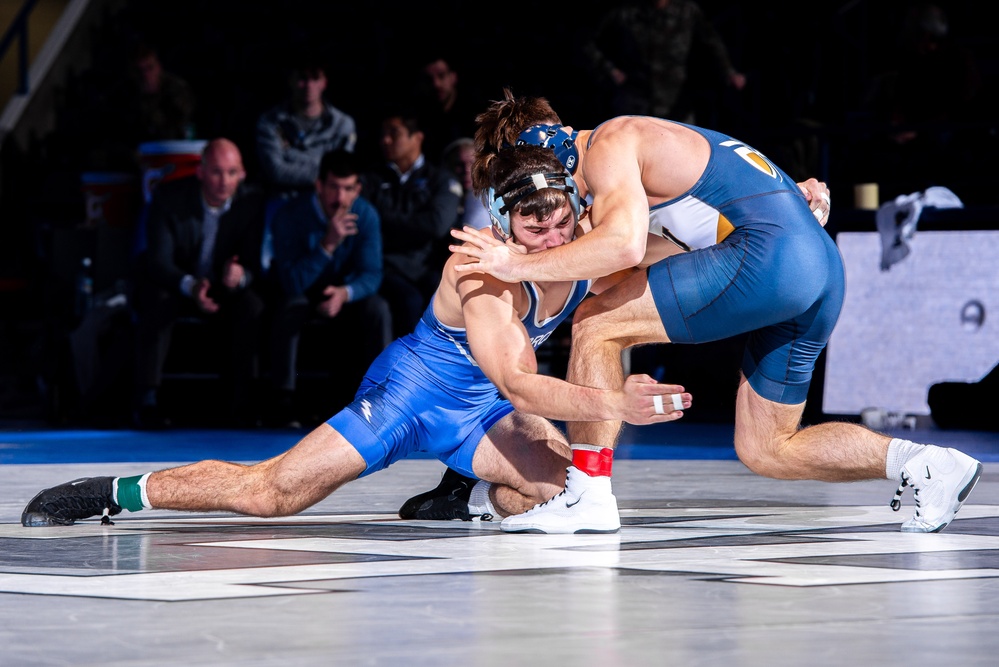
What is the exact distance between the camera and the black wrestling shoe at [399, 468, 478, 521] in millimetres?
4523

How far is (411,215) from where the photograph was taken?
907 centimetres

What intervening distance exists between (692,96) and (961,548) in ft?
26.2

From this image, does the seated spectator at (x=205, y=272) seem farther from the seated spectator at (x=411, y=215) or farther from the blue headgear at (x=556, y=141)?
the blue headgear at (x=556, y=141)

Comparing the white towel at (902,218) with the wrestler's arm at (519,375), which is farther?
the white towel at (902,218)

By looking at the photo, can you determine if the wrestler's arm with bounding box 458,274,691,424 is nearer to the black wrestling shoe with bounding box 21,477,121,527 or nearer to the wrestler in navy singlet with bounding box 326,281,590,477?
the wrestler in navy singlet with bounding box 326,281,590,477

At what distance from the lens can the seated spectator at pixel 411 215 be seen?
9.02m

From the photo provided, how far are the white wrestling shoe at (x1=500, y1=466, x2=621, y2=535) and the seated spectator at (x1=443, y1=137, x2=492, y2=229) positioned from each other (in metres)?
5.33

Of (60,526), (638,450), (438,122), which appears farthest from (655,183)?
(438,122)

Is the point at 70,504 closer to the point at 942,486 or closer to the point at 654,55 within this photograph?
the point at 942,486

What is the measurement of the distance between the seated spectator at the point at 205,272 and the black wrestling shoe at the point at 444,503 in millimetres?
4400

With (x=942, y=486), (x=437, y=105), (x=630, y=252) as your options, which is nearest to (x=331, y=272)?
(x=437, y=105)

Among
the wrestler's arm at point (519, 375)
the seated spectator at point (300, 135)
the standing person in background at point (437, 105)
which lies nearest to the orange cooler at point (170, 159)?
the seated spectator at point (300, 135)

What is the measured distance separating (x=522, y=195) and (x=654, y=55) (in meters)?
6.74

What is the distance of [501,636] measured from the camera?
2.40 metres
